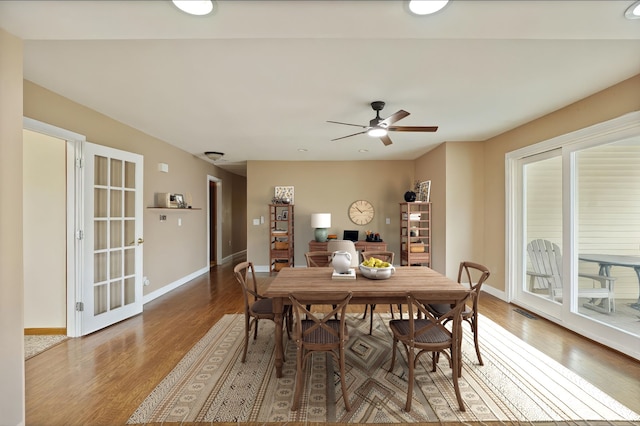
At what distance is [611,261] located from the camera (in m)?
2.76

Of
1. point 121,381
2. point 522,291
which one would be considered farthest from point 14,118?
point 522,291

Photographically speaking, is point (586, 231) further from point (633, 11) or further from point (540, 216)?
point (633, 11)

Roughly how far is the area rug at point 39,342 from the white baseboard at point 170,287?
1.11 m

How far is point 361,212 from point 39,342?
527cm

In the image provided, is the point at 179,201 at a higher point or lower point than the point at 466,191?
lower

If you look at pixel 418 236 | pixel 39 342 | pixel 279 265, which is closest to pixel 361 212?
pixel 418 236

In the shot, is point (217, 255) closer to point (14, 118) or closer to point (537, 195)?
point (14, 118)

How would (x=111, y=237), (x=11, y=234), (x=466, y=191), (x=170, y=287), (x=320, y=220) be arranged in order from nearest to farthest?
(x=11, y=234)
(x=111, y=237)
(x=466, y=191)
(x=170, y=287)
(x=320, y=220)

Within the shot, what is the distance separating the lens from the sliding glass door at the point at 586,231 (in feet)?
8.48

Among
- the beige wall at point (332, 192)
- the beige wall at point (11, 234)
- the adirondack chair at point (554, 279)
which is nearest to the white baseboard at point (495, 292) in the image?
the adirondack chair at point (554, 279)

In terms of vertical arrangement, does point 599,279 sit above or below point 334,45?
below

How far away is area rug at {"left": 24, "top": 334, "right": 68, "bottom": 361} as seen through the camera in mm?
2578

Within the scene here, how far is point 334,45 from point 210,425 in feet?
8.70

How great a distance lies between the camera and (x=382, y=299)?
2.08 metres
